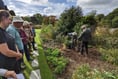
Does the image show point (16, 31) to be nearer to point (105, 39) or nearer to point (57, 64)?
point (57, 64)

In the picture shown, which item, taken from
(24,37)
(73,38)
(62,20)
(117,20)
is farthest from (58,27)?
(24,37)

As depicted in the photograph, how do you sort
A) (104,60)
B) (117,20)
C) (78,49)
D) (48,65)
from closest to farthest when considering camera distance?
(48,65) → (104,60) → (78,49) → (117,20)

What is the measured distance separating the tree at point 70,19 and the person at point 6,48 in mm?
15045

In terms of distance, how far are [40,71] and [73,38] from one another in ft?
19.7

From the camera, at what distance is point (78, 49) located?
14195 millimetres

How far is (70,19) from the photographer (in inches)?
780

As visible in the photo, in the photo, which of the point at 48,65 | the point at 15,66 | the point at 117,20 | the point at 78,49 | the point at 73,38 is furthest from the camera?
the point at 117,20

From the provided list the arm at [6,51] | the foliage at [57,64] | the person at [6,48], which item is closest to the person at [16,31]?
the foliage at [57,64]

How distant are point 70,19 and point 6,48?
51.6 feet

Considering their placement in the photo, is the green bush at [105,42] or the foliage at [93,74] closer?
the foliage at [93,74]

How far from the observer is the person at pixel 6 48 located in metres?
4.25

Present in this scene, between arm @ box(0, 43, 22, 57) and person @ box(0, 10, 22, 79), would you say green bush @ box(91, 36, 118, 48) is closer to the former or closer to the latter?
person @ box(0, 10, 22, 79)

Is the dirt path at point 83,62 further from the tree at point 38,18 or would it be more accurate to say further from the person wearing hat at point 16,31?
the tree at point 38,18

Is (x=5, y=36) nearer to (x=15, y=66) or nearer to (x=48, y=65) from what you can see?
(x=15, y=66)
